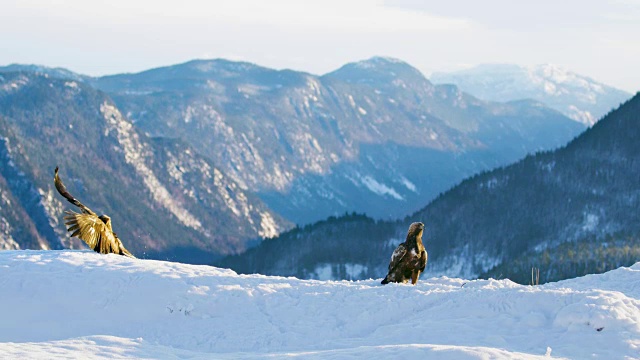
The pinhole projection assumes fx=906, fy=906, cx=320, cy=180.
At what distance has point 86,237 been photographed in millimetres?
33531

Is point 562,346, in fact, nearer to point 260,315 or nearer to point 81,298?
point 260,315

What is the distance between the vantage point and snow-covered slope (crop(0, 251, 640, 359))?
79.0 ft

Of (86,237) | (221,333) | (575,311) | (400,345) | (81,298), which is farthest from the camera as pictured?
(86,237)

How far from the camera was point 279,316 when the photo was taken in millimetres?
27938

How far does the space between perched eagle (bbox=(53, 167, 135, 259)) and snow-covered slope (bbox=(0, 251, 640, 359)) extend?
137 centimetres

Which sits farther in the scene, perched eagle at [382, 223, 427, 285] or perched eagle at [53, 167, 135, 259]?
perched eagle at [53, 167, 135, 259]

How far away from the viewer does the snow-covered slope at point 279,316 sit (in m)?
24.1

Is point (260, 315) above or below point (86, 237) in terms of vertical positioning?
below

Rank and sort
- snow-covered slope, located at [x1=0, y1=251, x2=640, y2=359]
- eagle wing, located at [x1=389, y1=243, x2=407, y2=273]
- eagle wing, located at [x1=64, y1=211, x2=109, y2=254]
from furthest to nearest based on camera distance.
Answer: eagle wing, located at [x1=64, y1=211, x2=109, y2=254] → eagle wing, located at [x1=389, y1=243, x2=407, y2=273] → snow-covered slope, located at [x1=0, y1=251, x2=640, y2=359]

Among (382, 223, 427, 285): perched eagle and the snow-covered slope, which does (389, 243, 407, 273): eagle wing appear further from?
the snow-covered slope

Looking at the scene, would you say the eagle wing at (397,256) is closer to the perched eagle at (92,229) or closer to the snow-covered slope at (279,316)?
the snow-covered slope at (279,316)

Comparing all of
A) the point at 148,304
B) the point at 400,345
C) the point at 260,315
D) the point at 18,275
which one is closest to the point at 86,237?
the point at 18,275

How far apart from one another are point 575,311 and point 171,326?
38.7 ft

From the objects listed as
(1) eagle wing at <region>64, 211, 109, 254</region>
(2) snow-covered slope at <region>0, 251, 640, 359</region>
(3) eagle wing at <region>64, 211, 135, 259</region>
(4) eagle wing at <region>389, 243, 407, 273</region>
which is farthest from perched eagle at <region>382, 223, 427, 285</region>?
(1) eagle wing at <region>64, 211, 109, 254</region>
